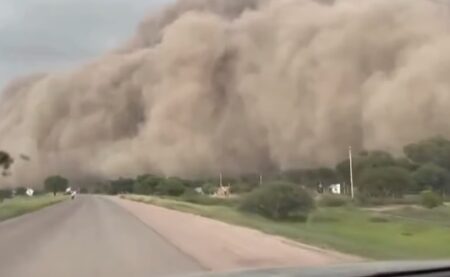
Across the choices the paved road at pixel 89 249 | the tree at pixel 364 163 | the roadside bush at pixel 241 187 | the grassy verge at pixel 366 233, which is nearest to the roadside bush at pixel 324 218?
the grassy verge at pixel 366 233

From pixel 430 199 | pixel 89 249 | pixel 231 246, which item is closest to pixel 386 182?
pixel 430 199

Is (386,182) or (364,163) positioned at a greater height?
(364,163)

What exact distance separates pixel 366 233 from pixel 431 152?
5.95 ft

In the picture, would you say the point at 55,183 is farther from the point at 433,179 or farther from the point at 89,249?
the point at 433,179

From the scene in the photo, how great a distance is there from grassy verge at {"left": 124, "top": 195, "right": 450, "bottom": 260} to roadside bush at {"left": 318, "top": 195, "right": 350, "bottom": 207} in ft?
0.26

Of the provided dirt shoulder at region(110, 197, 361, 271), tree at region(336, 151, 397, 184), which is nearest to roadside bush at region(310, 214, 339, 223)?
dirt shoulder at region(110, 197, 361, 271)

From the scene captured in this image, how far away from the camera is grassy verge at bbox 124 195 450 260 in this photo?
32.1 ft

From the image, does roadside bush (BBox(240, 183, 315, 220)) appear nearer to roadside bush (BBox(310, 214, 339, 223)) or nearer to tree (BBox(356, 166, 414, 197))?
roadside bush (BBox(310, 214, 339, 223))

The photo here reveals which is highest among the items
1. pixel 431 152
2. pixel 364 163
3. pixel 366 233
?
pixel 431 152

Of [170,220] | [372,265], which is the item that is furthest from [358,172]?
[170,220]

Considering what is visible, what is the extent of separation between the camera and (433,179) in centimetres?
1052

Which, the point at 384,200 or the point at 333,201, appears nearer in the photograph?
the point at 384,200

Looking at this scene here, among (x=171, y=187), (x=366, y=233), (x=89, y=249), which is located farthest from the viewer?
(x=89, y=249)

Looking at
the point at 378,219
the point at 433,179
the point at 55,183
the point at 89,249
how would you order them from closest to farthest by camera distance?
1. the point at 433,179
2. the point at 378,219
3. the point at 55,183
4. the point at 89,249
